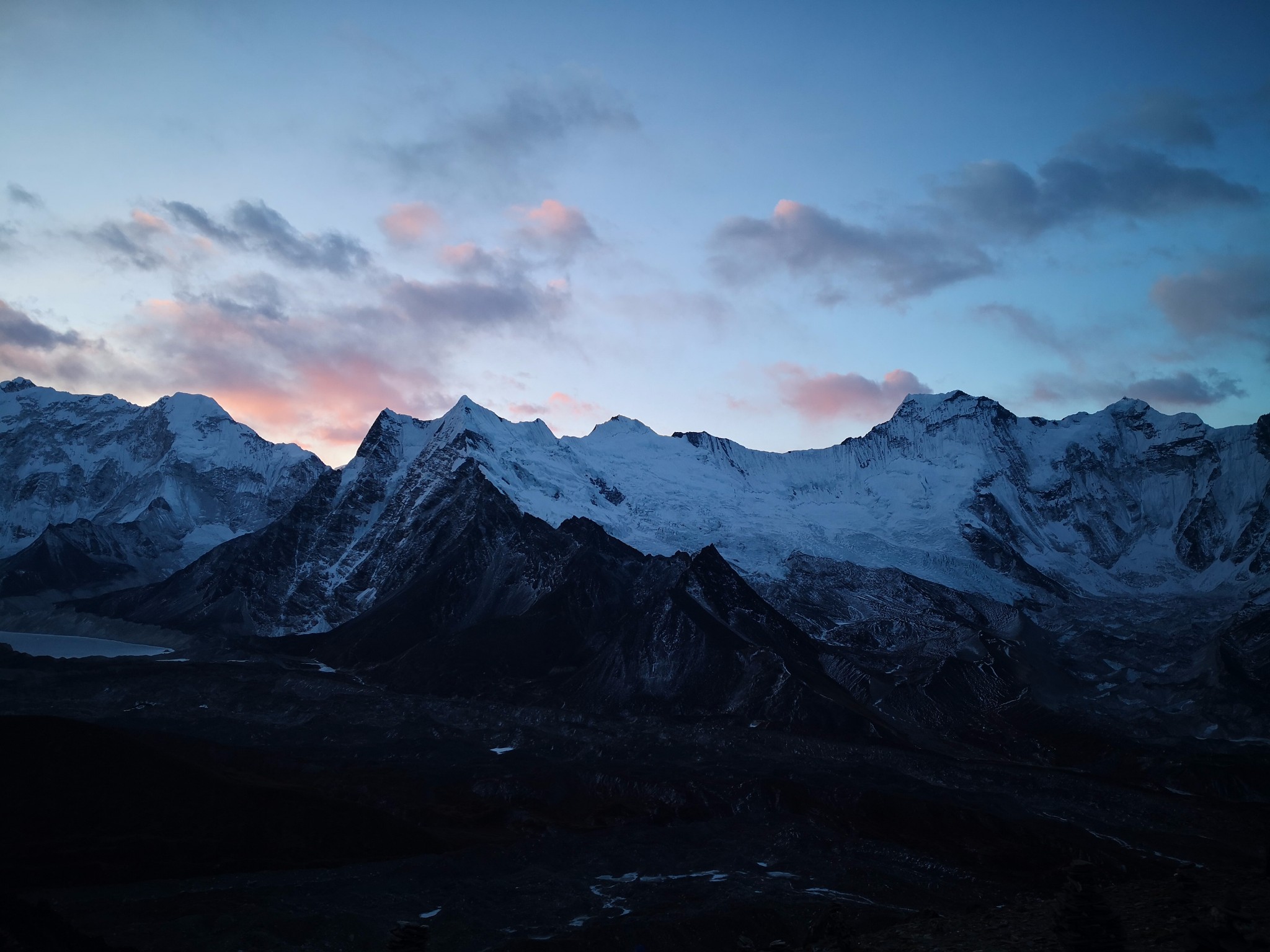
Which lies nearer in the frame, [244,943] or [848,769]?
[244,943]

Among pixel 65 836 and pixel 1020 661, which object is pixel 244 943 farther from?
pixel 1020 661

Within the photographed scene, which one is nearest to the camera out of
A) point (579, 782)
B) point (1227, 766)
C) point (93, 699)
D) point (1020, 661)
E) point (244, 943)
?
point (244, 943)

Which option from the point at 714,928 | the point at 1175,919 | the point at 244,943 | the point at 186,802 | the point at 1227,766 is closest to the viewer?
the point at 1175,919

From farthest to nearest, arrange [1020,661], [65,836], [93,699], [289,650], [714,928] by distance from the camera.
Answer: [289,650] < [1020,661] < [93,699] < [65,836] < [714,928]

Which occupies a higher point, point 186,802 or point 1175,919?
point 1175,919

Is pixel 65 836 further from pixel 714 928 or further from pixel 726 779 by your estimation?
pixel 726 779

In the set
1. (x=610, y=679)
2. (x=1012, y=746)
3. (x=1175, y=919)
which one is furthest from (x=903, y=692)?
(x=1175, y=919)

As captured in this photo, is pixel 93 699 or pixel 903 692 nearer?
pixel 93 699

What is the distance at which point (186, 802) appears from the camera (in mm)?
72000

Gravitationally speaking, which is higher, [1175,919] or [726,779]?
[1175,919]

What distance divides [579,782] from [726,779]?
1440 centimetres

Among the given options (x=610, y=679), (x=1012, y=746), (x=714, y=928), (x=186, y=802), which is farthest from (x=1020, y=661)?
(x=186, y=802)

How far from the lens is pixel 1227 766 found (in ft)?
372

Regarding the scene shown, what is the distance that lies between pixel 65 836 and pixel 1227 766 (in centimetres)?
11451
